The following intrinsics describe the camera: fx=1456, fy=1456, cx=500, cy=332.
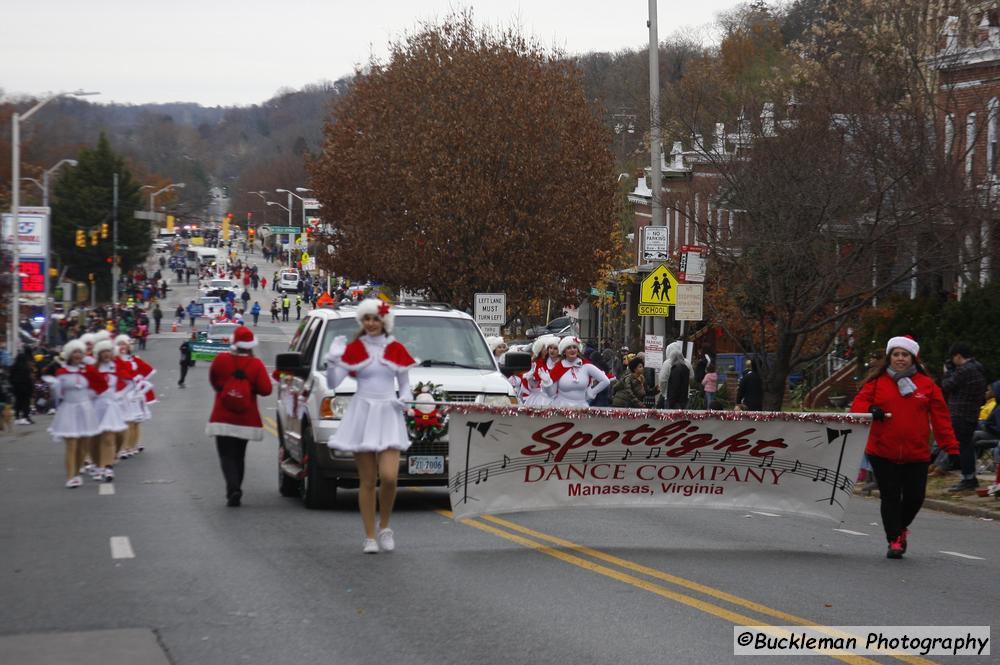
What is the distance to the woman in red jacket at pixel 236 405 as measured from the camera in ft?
48.0

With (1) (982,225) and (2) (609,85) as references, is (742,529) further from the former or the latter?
(2) (609,85)

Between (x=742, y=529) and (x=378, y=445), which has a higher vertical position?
(x=378, y=445)

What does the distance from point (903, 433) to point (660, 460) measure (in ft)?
6.47

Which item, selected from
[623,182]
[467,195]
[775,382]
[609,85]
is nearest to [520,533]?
[775,382]

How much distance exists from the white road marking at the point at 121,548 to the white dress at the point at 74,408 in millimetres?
6020

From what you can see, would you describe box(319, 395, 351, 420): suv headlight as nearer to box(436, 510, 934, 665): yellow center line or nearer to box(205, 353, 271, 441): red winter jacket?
box(205, 353, 271, 441): red winter jacket

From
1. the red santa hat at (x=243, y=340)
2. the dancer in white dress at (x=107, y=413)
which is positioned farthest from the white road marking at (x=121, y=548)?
the dancer in white dress at (x=107, y=413)

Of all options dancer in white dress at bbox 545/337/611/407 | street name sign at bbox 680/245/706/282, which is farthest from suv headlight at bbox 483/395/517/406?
street name sign at bbox 680/245/706/282

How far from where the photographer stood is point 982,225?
26.8 meters

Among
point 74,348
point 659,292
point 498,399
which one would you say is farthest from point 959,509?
point 74,348

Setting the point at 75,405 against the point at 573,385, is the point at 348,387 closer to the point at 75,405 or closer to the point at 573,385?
the point at 573,385

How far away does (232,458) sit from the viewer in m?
14.8

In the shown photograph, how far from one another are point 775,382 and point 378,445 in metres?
15.5

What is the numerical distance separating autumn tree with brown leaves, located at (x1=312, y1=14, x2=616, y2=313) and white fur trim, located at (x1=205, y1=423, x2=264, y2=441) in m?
26.4
